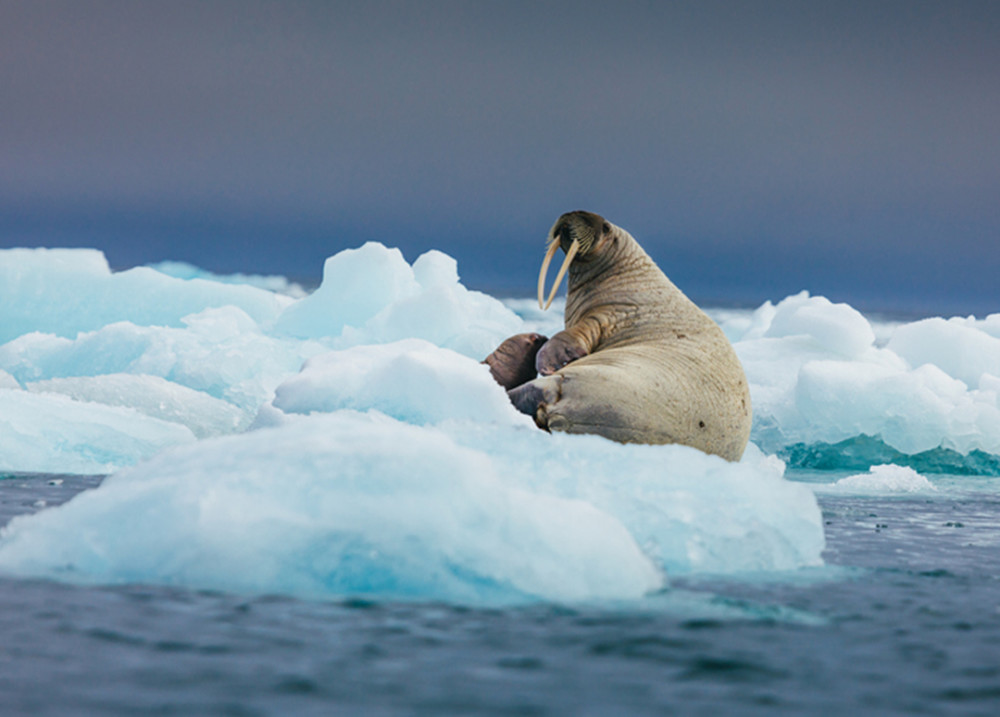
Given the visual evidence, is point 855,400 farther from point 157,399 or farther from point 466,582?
point 466,582

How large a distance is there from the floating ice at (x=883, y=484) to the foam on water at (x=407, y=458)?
0.06 meters

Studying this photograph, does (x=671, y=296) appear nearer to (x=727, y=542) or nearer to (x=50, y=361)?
(x=727, y=542)

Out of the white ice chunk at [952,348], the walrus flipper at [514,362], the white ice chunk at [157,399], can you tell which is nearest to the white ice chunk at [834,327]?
the white ice chunk at [952,348]

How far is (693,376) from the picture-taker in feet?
21.9

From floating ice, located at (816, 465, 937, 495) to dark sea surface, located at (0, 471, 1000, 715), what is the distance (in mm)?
4356

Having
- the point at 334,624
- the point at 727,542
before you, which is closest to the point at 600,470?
the point at 727,542

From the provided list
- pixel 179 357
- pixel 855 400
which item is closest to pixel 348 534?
pixel 855 400

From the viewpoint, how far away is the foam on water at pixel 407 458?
3031mm

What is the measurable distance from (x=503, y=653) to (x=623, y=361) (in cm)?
419

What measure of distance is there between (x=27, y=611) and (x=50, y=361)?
33.6 feet

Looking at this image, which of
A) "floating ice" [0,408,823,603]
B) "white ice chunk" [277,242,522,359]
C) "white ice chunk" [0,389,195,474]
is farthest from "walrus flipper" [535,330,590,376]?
"white ice chunk" [277,242,522,359]

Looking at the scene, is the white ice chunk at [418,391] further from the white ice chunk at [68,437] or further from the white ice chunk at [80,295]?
the white ice chunk at [80,295]

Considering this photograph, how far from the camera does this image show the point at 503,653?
2447mm

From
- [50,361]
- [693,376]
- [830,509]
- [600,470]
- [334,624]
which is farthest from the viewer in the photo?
[50,361]
